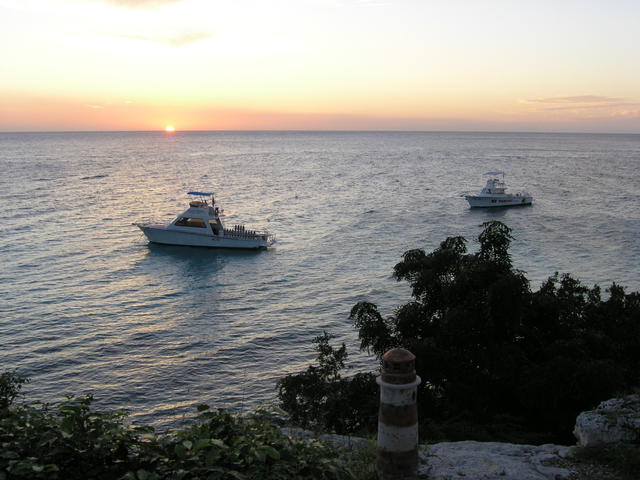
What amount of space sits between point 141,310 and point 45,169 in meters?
102

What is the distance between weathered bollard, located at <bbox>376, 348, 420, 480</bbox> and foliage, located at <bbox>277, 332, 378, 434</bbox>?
6431 mm

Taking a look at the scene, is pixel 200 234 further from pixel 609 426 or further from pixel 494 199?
pixel 609 426

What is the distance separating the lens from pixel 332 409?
1426cm

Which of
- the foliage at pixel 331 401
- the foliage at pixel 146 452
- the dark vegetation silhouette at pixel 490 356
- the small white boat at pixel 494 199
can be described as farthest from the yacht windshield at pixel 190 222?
the foliage at pixel 146 452

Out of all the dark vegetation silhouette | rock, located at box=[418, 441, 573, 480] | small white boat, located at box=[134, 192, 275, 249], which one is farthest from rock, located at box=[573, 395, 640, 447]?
small white boat, located at box=[134, 192, 275, 249]

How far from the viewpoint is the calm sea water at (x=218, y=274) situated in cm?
2355

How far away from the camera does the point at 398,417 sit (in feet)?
23.4

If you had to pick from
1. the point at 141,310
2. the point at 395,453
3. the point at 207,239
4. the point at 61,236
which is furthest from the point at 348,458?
the point at 61,236

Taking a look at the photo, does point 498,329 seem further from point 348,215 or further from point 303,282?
point 348,215

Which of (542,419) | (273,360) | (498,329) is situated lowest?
(273,360)

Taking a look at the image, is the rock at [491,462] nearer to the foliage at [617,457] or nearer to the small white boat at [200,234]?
Result: the foliage at [617,457]

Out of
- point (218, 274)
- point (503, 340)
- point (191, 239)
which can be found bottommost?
point (218, 274)

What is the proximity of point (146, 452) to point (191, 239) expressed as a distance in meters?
41.4

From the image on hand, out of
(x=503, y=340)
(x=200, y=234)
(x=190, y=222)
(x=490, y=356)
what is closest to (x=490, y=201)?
(x=200, y=234)
